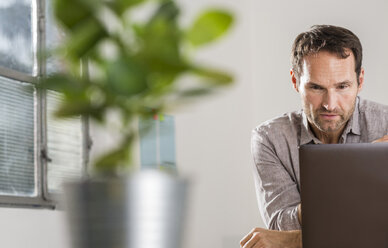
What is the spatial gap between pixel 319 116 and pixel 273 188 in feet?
1.17

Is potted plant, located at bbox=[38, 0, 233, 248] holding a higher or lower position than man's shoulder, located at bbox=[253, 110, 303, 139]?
lower

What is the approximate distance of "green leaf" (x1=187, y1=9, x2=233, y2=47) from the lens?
1.29ft

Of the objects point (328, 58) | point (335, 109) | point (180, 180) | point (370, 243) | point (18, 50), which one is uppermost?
point (18, 50)

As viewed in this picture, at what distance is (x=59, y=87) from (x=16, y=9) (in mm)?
3327

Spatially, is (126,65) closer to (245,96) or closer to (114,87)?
(114,87)

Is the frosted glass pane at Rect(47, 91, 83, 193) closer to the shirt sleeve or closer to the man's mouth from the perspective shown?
the shirt sleeve

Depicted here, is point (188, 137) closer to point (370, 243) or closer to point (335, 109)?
point (335, 109)

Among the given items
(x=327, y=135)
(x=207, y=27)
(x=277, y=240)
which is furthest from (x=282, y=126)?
A: (x=207, y=27)

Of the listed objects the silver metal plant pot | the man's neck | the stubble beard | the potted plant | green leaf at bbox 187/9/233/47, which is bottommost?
the silver metal plant pot

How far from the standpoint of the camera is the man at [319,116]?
247 centimetres

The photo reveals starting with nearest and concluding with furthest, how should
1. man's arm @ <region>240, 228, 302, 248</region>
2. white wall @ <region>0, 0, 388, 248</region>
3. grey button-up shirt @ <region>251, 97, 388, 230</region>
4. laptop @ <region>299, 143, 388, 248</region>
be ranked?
laptop @ <region>299, 143, 388, 248</region> < man's arm @ <region>240, 228, 302, 248</region> < grey button-up shirt @ <region>251, 97, 388, 230</region> < white wall @ <region>0, 0, 388, 248</region>

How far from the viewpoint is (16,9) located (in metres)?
3.52

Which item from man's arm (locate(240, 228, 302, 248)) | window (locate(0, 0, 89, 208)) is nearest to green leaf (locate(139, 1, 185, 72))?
man's arm (locate(240, 228, 302, 248))

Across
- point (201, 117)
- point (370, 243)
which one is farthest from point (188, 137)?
point (370, 243)
